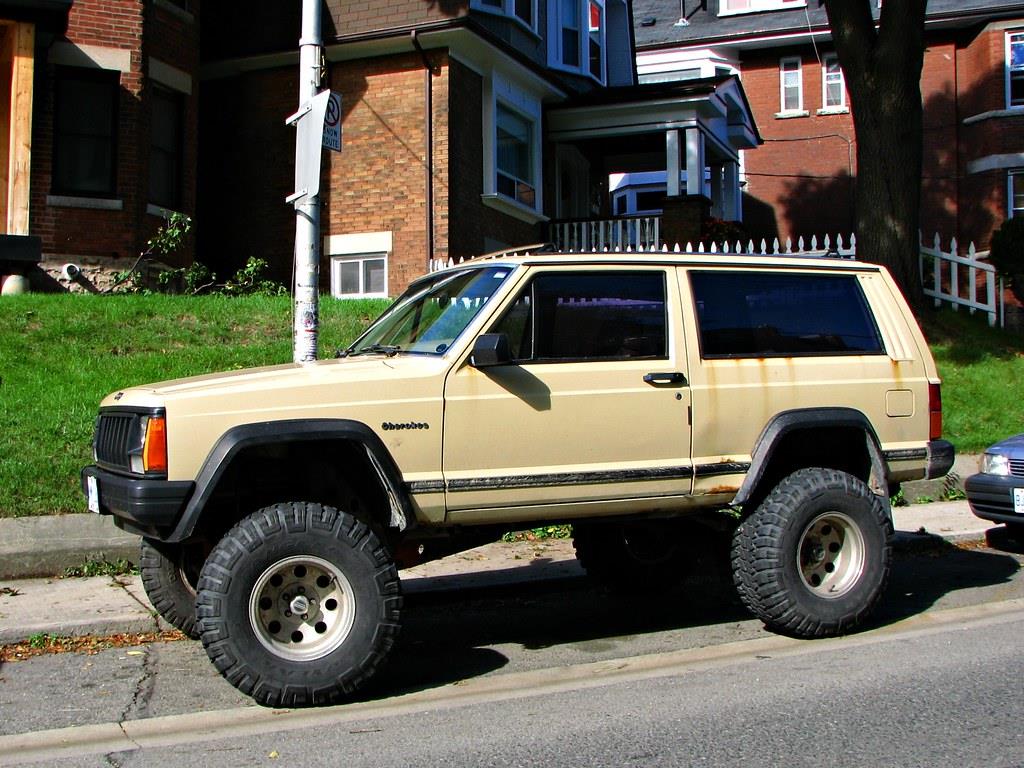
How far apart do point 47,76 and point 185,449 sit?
12.6 m

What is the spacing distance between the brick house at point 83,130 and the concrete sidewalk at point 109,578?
803 cm

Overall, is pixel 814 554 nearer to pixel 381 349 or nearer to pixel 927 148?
pixel 381 349

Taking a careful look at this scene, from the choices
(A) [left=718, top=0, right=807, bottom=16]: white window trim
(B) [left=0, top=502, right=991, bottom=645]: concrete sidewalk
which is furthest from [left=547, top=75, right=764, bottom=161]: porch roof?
(B) [left=0, top=502, right=991, bottom=645]: concrete sidewalk

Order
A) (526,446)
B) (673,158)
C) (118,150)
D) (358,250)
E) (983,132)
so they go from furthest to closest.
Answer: (983,132) < (673,158) < (358,250) < (118,150) < (526,446)

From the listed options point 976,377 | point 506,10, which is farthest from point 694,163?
point 976,377

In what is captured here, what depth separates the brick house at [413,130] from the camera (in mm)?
17781

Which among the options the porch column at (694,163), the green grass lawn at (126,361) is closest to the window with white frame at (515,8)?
the porch column at (694,163)

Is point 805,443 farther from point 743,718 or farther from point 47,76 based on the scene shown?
point 47,76

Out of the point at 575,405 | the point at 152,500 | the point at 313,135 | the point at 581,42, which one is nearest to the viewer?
the point at 152,500

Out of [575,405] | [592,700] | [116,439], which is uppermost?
[575,405]

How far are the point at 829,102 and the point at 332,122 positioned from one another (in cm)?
2424

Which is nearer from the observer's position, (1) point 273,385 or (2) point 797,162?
Result: (1) point 273,385

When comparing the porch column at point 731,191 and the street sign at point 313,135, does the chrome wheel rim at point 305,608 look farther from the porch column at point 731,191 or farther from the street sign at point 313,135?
the porch column at point 731,191

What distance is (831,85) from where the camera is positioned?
29.4 metres
